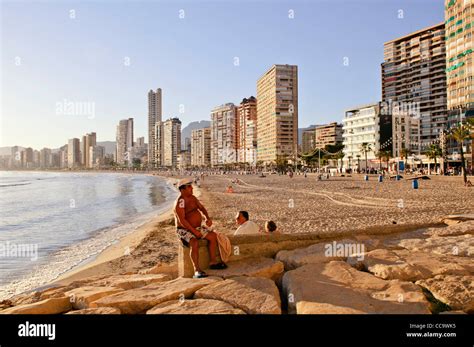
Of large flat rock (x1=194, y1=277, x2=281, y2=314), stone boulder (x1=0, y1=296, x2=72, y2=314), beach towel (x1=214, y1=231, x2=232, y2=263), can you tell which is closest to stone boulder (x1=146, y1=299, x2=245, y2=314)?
large flat rock (x1=194, y1=277, x2=281, y2=314)

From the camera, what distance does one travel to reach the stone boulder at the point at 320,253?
535cm

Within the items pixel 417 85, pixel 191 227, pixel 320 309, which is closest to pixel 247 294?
pixel 320 309

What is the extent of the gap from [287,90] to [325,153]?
164 feet

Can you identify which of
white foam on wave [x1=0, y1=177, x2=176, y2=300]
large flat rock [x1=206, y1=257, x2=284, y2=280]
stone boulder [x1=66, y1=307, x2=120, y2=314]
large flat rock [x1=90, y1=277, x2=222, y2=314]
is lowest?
white foam on wave [x1=0, y1=177, x2=176, y2=300]

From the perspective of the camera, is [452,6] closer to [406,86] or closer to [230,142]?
[406,86]

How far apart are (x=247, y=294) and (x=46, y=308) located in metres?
2.48

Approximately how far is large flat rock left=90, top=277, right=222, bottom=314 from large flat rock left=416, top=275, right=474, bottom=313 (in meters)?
2.63

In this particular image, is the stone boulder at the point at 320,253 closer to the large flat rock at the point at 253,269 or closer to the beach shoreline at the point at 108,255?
the large flat rock at the point at 253,269

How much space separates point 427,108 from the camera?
10750 cm

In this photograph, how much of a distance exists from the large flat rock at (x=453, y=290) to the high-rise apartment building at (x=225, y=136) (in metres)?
175

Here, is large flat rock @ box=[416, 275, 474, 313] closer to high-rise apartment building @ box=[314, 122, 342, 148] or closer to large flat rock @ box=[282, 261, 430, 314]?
large flat rock @ box=[282, 261, 430, 314]

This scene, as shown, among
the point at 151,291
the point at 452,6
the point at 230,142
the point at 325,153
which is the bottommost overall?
the point at 151,291

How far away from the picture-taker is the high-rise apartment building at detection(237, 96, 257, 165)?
168 meters
